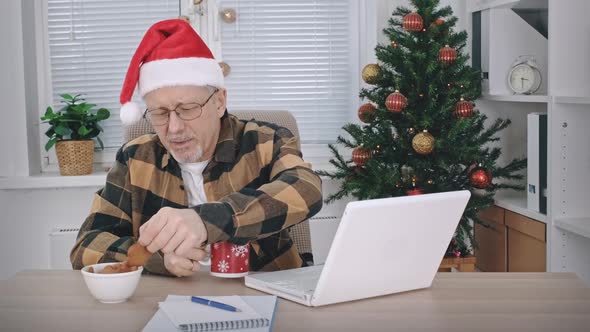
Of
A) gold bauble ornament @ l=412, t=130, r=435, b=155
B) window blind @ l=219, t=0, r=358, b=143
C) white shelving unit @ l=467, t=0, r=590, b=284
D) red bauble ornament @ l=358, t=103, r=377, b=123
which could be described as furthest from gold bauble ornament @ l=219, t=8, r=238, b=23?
white shelving unit @ l=467, t=0, r=590, b=284

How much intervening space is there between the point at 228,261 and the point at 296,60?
82.5 inches

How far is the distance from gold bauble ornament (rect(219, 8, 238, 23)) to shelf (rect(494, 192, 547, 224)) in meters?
1.31

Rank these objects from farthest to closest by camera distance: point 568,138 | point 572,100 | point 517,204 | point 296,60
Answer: point 296,60 < point 517,204 < point 568,138 < point 572,100

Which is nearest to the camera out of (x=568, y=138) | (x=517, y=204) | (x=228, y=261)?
(x=228, y=261)

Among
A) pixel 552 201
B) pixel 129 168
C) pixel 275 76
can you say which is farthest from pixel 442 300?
pixel 275 76

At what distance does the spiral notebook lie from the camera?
3.81 feet

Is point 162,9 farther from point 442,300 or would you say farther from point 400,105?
point 442,300

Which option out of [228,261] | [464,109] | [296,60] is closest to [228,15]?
[296,60]

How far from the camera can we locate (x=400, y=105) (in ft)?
9.04

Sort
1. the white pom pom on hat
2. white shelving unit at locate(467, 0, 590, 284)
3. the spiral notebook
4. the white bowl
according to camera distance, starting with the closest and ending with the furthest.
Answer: the spiral notebook < the white bowl < the white pom pom on hat < white shelving unit at locate(467, 0, 590, 284)

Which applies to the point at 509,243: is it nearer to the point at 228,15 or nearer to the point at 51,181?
the point at 228,15

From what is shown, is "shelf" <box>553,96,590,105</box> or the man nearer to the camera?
the man

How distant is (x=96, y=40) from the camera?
3354 mm

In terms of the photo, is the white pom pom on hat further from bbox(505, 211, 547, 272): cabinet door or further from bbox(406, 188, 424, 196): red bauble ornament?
bbox(505, 211, 547, 272): cabinet door
